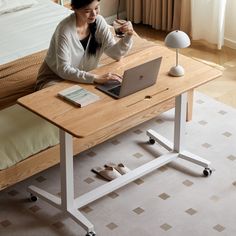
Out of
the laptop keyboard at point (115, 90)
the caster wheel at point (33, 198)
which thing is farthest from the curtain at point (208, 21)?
the caster wheel at point (33, 198)

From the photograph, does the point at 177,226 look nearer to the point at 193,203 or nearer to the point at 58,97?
the point at 193,203

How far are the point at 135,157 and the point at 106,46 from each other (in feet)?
2.23

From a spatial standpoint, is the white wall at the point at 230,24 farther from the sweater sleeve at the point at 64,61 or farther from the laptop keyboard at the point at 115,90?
the laptop keyboard at the point at 115,90

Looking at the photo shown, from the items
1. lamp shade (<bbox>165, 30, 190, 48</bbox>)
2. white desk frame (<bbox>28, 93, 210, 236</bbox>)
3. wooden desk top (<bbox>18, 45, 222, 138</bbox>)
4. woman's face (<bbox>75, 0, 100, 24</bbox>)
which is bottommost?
white desk frame (<bbox>28, 93, 210, 236</bbox>)

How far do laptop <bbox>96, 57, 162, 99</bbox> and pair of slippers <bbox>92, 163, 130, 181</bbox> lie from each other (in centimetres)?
58

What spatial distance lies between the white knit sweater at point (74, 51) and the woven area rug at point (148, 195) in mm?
602

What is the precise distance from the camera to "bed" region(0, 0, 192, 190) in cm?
307

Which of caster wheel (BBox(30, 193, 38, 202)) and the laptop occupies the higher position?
the laptop

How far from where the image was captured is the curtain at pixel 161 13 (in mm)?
4992

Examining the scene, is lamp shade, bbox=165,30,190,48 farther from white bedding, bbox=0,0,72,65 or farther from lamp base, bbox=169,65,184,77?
white bedding, bbox=0,0,72,65

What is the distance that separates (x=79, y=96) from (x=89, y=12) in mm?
453

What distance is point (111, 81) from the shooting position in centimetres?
305

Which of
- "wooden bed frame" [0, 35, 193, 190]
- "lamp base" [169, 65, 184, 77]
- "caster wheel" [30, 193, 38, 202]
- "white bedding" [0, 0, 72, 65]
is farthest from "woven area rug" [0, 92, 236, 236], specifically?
"white bedding" [0, 0, 72, 65]

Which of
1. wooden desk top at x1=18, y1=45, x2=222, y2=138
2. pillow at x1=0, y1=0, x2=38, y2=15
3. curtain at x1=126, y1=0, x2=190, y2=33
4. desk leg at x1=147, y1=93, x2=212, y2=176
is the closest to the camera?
wooden desk top at x1=18, y1=45, x2=222, y2=138
